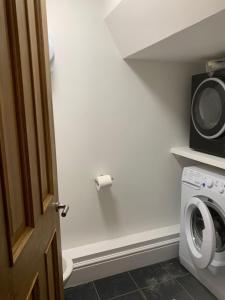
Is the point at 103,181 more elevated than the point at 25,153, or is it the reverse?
the point at 25,153

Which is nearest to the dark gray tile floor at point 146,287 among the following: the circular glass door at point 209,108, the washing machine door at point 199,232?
the washing machine door at point 199,232

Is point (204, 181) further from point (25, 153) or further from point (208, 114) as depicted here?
point (25, 153)

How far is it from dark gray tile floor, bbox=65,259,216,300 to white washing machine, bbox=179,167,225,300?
89 mm

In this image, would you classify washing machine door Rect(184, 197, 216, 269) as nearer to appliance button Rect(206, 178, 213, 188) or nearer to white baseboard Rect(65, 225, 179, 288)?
appliance button Rect(206, 178, 213, 188)

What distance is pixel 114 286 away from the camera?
5.89ft

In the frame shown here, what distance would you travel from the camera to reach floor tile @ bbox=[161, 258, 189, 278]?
1.90 meters

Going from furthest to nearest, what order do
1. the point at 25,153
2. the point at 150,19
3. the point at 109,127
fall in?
the point at 109,127 → the point at 150,19 → the point at 25,153

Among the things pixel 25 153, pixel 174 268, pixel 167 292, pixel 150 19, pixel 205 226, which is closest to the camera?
pixel 25 153

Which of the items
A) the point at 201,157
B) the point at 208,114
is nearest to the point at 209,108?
the point at 208,114

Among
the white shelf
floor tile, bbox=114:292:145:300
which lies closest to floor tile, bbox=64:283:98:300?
floor tile, bbox=114:292:145:300

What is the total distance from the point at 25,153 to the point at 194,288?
174cm

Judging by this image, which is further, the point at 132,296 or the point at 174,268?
the point at 174,268

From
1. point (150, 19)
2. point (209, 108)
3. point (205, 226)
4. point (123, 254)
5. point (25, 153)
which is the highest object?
point (150, 19)

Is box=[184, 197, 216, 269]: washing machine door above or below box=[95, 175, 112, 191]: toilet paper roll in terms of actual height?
below
